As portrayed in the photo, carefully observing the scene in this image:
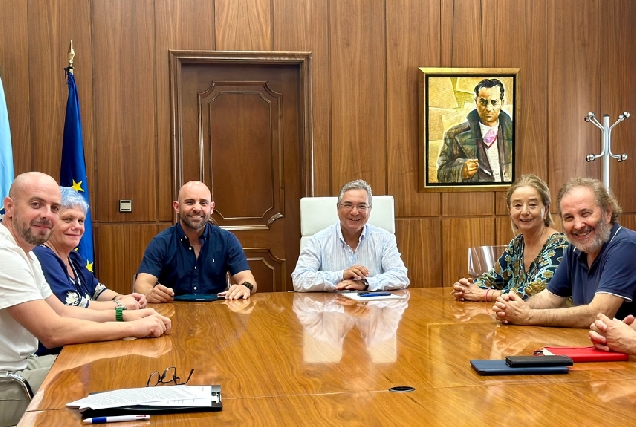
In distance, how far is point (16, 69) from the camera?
5188 mm

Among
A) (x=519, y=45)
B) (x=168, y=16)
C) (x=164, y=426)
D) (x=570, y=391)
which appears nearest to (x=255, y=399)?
(x=164, y=426)

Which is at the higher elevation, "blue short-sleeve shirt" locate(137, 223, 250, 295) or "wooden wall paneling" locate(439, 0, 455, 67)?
"wooden wall paneling" locate(439, 0, 455, 67)

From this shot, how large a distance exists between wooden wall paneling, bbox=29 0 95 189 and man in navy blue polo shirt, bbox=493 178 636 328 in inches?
143

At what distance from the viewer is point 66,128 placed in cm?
502

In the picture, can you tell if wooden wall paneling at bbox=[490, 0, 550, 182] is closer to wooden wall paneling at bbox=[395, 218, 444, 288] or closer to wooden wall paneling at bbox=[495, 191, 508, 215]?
wooden wall paneling at bbox=[495, 191, 508, 215]

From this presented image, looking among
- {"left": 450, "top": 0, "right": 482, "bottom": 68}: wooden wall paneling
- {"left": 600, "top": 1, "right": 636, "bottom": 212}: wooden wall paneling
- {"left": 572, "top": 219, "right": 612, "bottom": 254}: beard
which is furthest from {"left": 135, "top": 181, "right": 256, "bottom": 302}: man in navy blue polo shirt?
{"left": 600, "top": 1, "right": 636, "bottom": 212}: wooden wall paneling

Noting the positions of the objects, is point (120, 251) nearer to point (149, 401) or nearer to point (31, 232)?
point (31, 232)

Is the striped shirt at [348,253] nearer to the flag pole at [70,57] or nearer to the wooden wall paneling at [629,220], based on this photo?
the flag pole at [70,57]

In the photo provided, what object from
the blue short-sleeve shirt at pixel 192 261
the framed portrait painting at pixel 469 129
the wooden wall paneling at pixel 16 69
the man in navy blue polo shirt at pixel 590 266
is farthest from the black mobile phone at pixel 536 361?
the wooden wall paneling at pixel 16 69

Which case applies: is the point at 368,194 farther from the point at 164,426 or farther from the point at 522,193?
the point at 164,426

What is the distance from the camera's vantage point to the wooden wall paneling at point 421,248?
5.73m

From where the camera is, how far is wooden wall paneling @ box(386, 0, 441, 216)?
566 cm

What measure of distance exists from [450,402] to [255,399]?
0.46m

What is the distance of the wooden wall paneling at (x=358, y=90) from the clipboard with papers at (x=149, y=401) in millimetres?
3931
